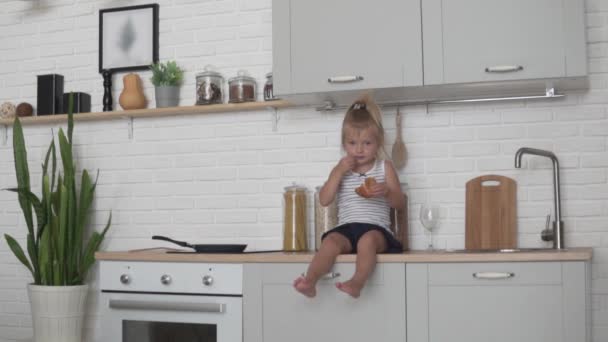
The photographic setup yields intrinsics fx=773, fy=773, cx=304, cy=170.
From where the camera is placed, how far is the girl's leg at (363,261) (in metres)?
3.01

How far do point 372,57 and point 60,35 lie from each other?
1.95 metres

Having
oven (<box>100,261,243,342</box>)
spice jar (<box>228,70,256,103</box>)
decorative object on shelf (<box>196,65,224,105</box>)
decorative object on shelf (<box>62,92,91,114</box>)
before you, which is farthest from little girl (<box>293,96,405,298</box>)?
decorative object on shelf (<box>62,92,91,114</box>)

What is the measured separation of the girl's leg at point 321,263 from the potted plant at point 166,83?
126cm

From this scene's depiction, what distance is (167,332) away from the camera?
340cm

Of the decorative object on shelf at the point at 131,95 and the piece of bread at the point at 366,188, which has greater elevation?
the decorative object on shelf at the point at 131,95

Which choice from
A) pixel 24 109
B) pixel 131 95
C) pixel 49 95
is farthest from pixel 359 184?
pixel 24 109

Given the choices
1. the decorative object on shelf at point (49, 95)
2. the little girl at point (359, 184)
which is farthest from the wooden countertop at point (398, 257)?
the decorative object on shelf at point (49, 95)

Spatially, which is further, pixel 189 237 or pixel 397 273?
pixel 189 237

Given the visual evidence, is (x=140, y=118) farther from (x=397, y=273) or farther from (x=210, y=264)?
(x=397, y=273)

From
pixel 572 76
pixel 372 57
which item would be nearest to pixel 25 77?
pixel 372 57

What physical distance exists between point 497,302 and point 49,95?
8.73 ft

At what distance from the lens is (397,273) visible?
309 centimetres

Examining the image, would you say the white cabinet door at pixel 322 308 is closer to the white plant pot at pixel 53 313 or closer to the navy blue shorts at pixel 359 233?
the navy blue shorts at pixel 359 233

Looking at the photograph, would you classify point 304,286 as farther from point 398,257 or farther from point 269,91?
point 269,91
